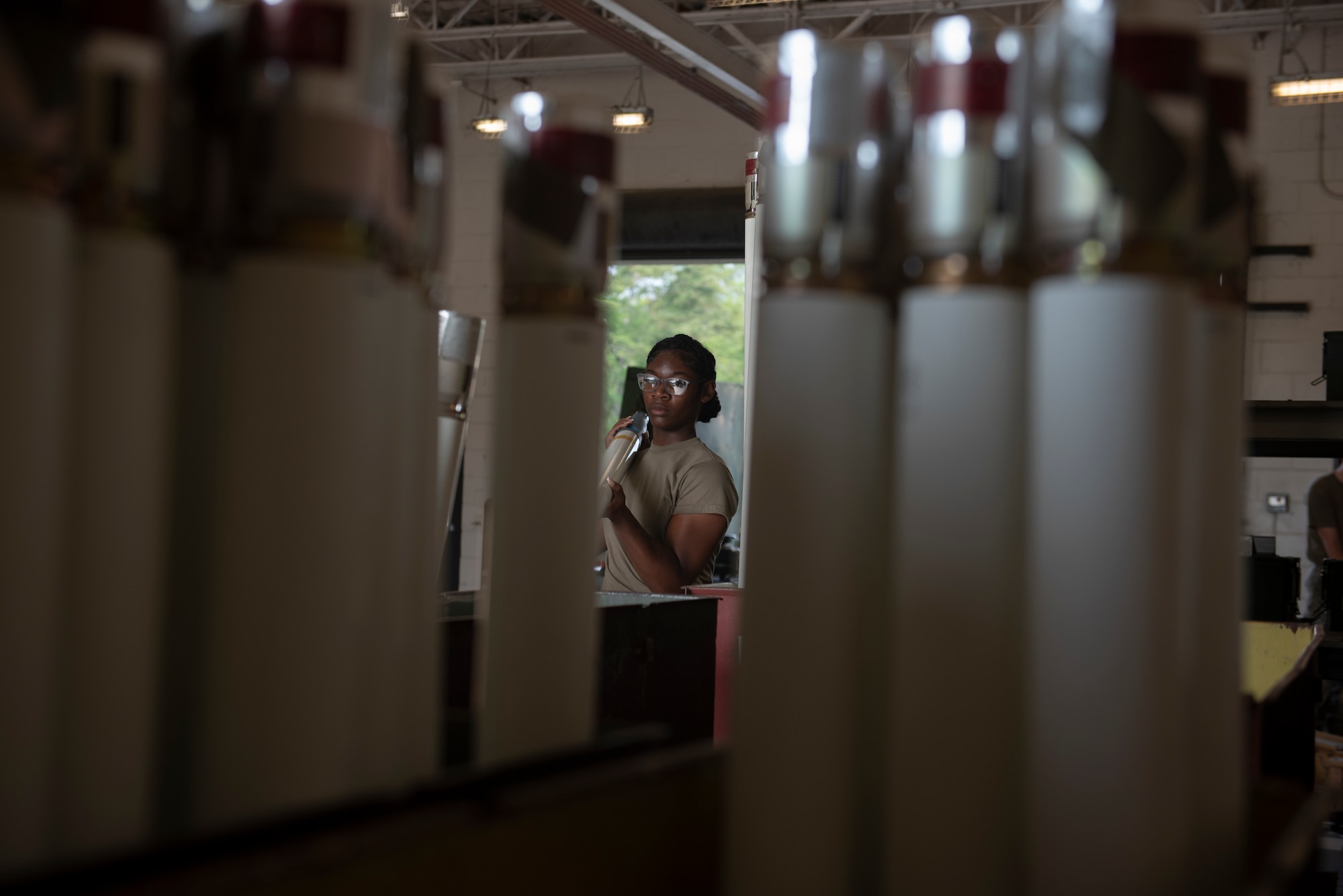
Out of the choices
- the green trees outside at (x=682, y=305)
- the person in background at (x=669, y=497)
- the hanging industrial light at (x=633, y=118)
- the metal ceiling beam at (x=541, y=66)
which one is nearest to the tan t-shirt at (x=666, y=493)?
the person in background at (x=669, y=497)

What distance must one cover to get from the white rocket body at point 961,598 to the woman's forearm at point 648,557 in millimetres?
2121

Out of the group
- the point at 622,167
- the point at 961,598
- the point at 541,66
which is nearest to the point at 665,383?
the point at 961,598

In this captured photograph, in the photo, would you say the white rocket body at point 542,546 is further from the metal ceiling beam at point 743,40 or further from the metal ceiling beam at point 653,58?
the metal ceiling beam at point 743,40

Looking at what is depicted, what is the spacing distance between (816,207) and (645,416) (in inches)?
89.4

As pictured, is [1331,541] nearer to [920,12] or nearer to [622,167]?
[920,12]

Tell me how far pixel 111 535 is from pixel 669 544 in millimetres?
2247

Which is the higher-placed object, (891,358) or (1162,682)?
(891,358)

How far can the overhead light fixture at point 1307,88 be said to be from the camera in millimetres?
4828

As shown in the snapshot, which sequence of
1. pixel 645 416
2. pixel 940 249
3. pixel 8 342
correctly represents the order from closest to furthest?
1. pixel 8 342
2. pixel 940 249
3. pixel 645 416

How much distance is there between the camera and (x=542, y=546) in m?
0.53

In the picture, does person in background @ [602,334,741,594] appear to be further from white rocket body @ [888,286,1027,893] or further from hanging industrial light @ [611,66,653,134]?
hanging industrial light @ [611,66,653,134]

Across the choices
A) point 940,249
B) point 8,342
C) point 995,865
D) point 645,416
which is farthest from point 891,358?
point 645,416

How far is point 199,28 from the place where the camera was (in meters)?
0.41

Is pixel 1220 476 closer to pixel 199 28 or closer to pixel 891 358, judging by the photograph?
pixel 891 358
